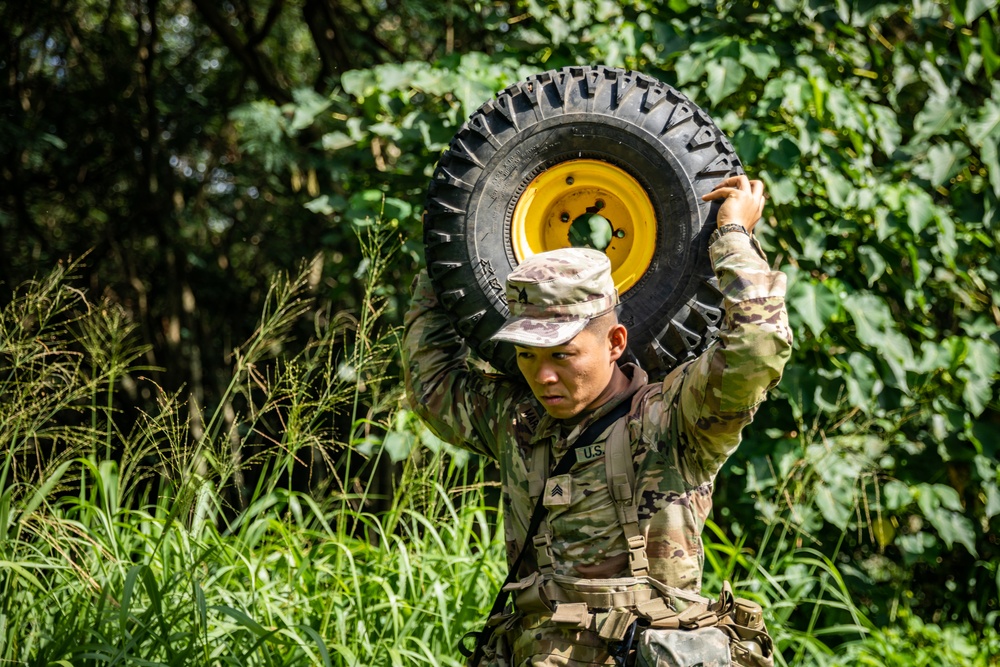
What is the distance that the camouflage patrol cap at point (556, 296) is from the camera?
2.06m

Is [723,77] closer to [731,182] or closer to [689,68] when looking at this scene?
[689,68]

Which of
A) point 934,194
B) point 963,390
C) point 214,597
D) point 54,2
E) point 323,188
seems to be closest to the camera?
point 214,597

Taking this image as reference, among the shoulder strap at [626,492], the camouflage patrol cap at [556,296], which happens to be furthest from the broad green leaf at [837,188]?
the shoulder strap at [626,492]

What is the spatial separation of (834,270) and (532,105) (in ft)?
8.20

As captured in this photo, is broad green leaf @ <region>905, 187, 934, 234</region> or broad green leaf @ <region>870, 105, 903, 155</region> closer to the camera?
broad green leaf @ <region>905, 187, 934, 234</region>

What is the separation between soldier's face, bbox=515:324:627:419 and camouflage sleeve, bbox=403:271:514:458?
0.74 ft

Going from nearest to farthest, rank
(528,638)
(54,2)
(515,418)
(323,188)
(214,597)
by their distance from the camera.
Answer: (528,638), (515,418), (214,597), (323,188), (54,2)

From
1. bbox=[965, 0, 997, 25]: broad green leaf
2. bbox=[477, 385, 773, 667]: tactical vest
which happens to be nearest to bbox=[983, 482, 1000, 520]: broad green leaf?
bbox=[965, 0, 997, 25]: broad green leaf

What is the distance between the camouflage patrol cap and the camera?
81.0 inches

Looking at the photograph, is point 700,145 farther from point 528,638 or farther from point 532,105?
point 528,638

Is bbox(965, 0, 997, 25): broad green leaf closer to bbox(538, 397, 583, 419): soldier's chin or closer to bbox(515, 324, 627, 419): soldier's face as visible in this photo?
bbox(515, 324, 627, 419): soldier's face

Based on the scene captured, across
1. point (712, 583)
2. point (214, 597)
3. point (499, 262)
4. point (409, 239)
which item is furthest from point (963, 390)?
point (214, 597)

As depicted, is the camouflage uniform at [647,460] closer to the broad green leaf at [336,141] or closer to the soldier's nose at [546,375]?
the soldier's nose at [546,375]

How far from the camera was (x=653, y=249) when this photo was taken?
2361 mm
